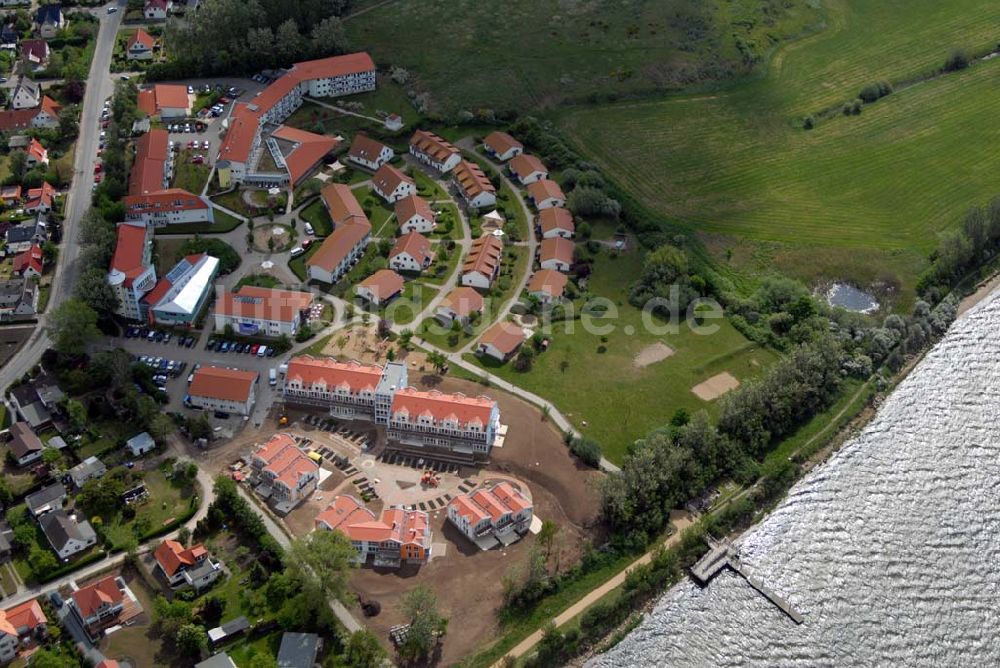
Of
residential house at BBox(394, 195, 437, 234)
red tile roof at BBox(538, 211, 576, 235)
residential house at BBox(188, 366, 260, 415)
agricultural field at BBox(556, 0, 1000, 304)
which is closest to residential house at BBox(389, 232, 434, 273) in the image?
residential house at BBox(394, 195, 437, 234)

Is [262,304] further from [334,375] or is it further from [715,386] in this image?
[715,386]

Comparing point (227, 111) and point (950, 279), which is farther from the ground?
point (227, 111)

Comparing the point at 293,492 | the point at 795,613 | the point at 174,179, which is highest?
the point at 174,179

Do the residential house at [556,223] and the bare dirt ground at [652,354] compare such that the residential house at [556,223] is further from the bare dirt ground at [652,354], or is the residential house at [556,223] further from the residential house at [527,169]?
the bare dirt ground at [652,354]

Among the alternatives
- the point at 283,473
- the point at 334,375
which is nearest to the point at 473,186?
the point at 334,375

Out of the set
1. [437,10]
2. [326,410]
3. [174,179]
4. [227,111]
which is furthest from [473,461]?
[437,10]

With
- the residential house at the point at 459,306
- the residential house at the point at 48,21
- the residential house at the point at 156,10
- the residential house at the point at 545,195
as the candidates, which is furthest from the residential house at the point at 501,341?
the residential house at the point at 48,21

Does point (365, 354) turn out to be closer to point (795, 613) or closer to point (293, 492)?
point (293, 492)
